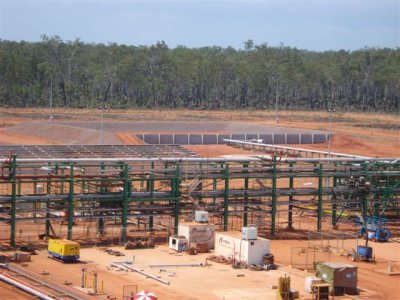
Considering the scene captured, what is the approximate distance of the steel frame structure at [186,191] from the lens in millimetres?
59719

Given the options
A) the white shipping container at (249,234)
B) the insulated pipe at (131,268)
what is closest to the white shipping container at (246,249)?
the white shipping container at (249,234)

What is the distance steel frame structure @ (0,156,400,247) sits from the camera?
59.7 metres

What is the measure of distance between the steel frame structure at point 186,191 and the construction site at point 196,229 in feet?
0.36

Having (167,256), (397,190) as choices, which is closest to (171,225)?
(167,256)

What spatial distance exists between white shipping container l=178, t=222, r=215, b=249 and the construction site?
7 cm

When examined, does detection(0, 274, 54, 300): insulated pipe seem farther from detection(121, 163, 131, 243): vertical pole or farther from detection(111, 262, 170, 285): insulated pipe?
detection(121, 163, 131, 243): vertical pole

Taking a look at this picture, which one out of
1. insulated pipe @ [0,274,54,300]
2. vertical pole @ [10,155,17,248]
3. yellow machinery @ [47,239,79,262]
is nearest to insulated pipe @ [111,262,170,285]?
yellow machinery @ [47,239,79,262]

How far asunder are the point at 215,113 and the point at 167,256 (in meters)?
142

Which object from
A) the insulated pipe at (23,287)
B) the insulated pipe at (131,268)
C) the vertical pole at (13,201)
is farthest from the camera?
the vertical pole at (13,201)

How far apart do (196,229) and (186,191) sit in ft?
20.3

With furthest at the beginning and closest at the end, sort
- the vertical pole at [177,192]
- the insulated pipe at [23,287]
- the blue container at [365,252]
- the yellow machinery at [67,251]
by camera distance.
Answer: the vertical pole at [177,192] → the blue container at [365,252] → the yellow machinery at [67,251] → the insulated pipe at [23,287]

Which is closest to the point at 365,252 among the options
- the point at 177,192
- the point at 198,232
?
the point at 198,232

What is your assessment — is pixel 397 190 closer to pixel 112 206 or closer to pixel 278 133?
pixel 112 206

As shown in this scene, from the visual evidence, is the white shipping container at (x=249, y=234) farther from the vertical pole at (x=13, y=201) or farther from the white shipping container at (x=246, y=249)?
the vertical pole at (x=13, y=201)
